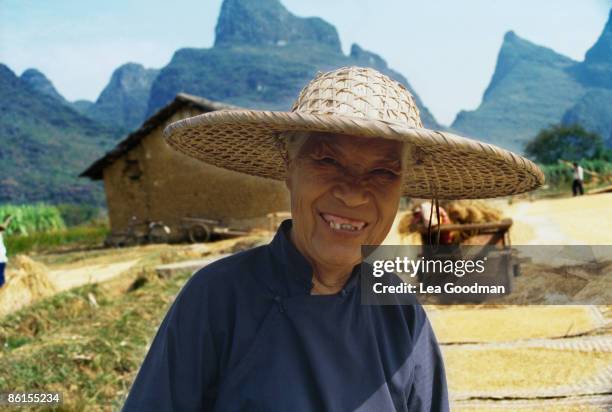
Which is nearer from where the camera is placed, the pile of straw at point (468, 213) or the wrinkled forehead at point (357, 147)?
the wrinkled forehead at point (357, 147)

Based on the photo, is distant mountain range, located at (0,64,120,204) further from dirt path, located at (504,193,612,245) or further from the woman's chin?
the woman's chin

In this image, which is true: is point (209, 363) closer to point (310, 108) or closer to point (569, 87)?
point (310, 108)

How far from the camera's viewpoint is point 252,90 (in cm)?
12544

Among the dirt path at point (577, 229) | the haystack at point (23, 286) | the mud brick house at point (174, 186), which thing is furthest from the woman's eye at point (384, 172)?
the mud brick house at point (174, 186)

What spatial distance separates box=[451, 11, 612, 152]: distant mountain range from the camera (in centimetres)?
10200

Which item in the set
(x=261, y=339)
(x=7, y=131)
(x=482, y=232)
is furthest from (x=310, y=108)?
(x=7, y=131)

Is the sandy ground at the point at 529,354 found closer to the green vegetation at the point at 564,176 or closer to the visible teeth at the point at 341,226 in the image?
the visible teeth at the point at 341,226

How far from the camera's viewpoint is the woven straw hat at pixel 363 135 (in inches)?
41.8

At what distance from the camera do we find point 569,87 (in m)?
121

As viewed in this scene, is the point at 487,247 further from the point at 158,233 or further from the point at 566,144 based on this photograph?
the point at 566,144

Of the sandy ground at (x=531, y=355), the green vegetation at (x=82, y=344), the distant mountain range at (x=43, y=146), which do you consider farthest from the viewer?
the distant mountain range at (x=43, y=146)

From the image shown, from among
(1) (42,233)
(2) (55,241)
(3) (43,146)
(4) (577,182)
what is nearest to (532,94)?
(3) (43,146)

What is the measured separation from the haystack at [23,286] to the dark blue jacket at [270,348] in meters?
5.59

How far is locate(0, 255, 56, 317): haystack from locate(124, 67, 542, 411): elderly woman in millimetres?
5591
